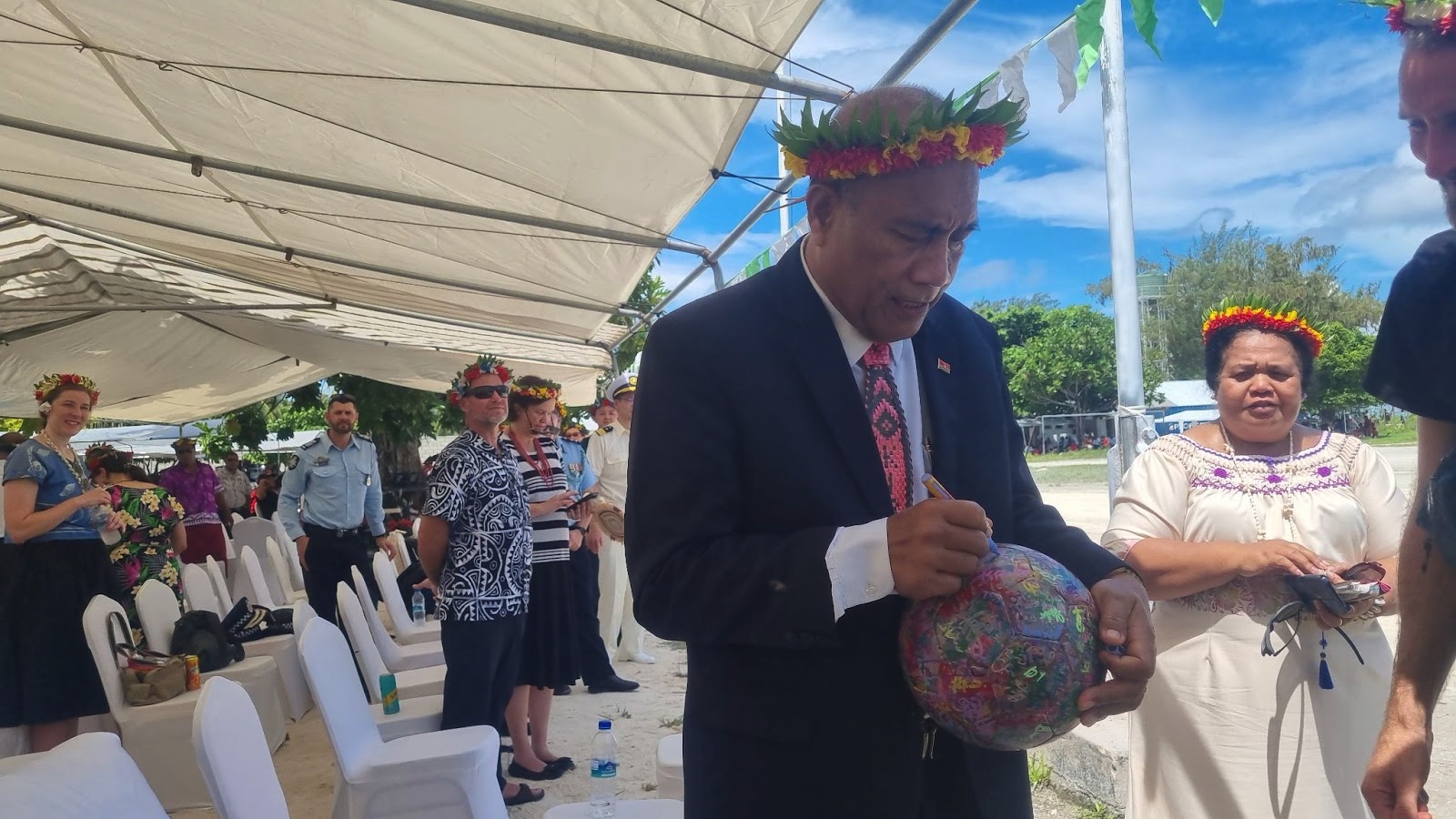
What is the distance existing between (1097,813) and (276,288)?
29.3ft

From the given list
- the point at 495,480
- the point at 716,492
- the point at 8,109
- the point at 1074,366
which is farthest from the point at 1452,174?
the point at 1074,366

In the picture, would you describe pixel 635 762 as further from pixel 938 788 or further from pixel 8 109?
pixel 8 109

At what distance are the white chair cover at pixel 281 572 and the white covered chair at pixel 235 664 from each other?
9.46 ft

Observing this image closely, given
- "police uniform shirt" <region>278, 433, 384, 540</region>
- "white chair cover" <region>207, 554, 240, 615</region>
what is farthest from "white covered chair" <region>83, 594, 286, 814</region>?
"white chair cover" <region>207, 554, 240, 615</region>

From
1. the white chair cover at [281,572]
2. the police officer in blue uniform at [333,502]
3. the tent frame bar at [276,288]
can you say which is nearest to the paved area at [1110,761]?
the police officer in blue uniform at [333,502]

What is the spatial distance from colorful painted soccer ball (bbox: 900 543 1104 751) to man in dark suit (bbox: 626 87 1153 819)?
0.15 ft

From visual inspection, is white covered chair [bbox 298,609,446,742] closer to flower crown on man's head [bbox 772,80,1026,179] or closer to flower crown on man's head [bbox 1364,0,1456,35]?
flower crown on man's head [bbox 772,80,1026,179]

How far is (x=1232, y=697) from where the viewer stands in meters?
2.79

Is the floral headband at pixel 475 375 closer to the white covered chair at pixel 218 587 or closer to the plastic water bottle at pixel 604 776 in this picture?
the plastic water bottle at pixel 604 776

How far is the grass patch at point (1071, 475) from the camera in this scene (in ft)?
86.1

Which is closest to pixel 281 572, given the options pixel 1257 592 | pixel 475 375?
pixel 475 375

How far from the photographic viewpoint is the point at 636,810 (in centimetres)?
274

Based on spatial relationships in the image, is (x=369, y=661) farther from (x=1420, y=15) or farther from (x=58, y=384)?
(x=1420, y=15)

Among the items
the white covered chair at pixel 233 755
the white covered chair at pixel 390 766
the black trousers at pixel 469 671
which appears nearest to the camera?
the white covered chair at pixel 233 755
